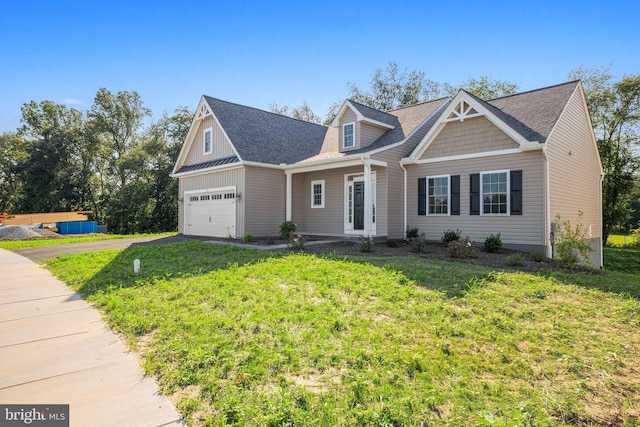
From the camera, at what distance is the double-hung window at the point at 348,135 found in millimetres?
15236

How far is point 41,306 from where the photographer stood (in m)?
5.81

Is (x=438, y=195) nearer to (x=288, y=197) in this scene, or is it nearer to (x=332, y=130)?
(x=288, y=197)

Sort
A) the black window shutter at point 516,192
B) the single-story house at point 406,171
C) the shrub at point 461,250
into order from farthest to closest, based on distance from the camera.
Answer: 1. the single-story house at point 406,171
2. the black window shutter at point 516,192
3. the shrub at point 461,250

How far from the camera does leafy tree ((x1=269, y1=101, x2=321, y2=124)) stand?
115 feet

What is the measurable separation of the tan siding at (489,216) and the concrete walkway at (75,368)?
10867 millimetres

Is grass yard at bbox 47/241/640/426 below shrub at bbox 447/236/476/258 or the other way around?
below

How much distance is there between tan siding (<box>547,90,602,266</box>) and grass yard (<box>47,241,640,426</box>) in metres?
5.19

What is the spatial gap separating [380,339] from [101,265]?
7839 millimetres

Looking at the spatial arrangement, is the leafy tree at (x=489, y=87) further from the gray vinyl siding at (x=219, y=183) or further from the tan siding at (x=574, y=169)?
the gray vinyl siding at (x=219, y=183)

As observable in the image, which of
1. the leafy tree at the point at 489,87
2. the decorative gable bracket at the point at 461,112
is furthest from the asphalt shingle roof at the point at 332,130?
the leafy tree at the point at 489,87

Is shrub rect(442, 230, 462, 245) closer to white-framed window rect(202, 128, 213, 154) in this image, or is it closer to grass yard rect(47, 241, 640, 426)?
grass yard rect(47, 241, 640, 426)

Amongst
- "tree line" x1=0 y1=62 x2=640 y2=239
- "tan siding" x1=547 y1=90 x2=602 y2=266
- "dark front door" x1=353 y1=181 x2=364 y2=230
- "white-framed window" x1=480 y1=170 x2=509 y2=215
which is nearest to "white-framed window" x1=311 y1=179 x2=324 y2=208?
"dark front door" x1=353 y1=181 x2=364 y2=230

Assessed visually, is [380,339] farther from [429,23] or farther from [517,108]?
[517,108]

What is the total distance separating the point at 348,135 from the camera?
608 inches
